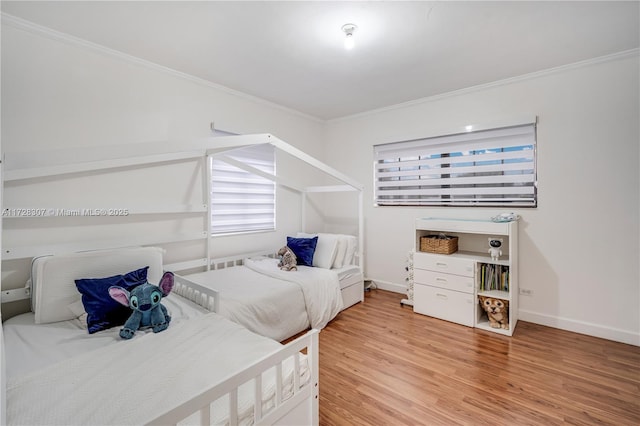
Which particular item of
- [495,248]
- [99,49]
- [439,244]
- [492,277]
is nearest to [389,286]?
[439,244]

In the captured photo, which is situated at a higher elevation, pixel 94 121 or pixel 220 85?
pixel 220 85

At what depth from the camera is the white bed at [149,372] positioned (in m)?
1.08

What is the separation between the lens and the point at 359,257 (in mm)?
3627

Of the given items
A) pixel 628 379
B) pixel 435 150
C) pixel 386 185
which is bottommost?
pixel 628 379

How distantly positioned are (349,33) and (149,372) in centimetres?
236

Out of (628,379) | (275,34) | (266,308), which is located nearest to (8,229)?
(266,308)

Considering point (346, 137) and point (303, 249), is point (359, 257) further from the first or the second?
point (346, 137)

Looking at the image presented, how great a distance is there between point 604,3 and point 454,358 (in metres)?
2.60

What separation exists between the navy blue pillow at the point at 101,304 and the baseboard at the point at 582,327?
355cm

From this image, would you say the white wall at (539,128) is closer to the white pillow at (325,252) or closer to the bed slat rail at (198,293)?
the bed slat rail at (198,293)

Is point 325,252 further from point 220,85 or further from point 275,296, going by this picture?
point 220,85

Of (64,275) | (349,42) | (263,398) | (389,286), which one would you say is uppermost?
(349,42)

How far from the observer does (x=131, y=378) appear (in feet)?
4.16

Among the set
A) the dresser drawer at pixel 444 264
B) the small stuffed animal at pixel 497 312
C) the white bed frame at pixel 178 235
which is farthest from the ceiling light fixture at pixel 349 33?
the small stuffed animal at pixel 497 312
